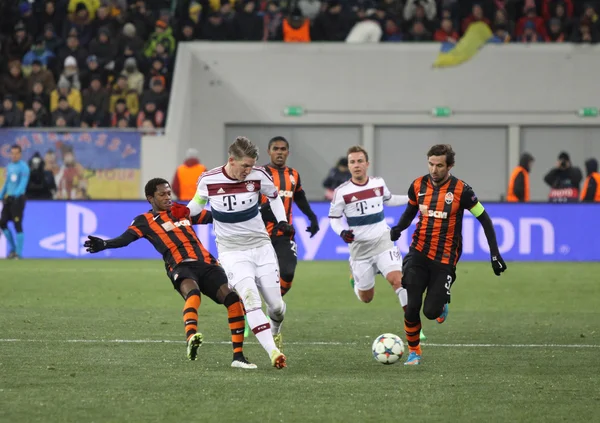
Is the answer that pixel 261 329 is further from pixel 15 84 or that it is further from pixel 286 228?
pixel 15 84

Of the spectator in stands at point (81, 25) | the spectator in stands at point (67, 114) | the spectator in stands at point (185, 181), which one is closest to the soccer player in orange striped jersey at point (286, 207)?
the spectator in stands at point (185, 181)

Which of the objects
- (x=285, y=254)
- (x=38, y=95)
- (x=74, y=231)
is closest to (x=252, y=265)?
(x=285, y=254)

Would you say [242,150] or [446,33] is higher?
[446,33]

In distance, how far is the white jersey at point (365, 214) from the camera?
1186 centimetres

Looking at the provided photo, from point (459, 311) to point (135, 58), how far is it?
14.3 metres

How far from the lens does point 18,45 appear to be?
2702 centimetres

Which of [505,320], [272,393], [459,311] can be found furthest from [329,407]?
[459,311]

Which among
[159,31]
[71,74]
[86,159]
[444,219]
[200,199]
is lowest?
[444,219]

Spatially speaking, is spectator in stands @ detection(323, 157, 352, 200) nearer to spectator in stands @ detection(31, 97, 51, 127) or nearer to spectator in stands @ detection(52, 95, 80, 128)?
spectator in stands @ detection(52, 95, 80, 128)

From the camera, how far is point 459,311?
1398cm

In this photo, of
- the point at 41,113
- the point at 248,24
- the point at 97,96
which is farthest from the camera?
the point at 248,24

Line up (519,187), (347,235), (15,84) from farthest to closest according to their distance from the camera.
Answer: (15,84) → (519,187) → (347,235)

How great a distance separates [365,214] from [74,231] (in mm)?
11000

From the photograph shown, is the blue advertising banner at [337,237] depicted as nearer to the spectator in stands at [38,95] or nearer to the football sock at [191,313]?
the spectator in stands at [38,95]
